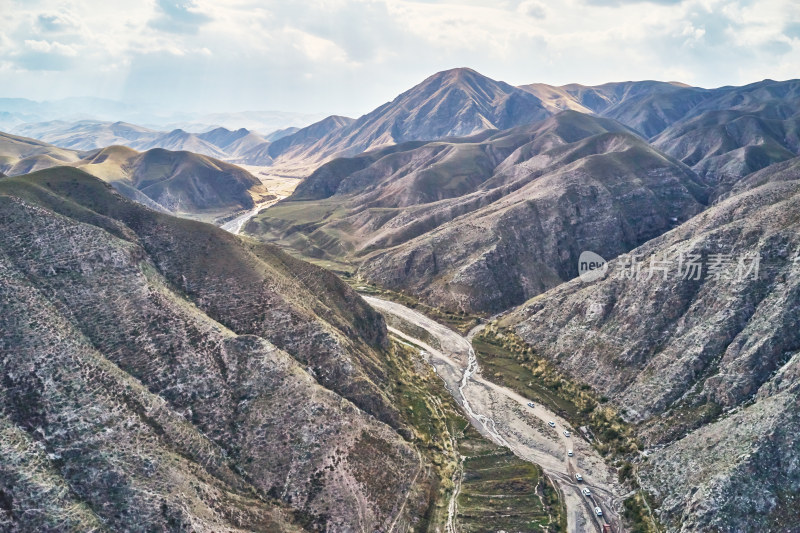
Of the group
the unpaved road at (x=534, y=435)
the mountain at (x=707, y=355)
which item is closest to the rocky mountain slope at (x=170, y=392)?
the unpaved road at (x=534, y=435)

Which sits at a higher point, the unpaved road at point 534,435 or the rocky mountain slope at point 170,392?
the rocky mountain slope at point 170,392

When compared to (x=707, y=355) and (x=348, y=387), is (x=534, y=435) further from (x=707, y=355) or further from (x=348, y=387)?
(x=348, y=387)

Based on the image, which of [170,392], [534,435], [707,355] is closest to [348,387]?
[170,392]

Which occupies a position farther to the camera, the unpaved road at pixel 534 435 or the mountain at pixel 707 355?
the unpaved road at pixel 534 435

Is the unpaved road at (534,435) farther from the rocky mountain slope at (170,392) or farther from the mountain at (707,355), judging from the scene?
the rocky mountain slope at (170,392)

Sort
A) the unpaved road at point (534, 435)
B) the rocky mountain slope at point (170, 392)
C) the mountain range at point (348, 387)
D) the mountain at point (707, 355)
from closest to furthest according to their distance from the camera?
1. the rocky mountain slope at point (170, 392)
2. the mountain range at point (348, 387)
3. the mountain at point (707, 355)
4. the unpaved road at point (534, 435)

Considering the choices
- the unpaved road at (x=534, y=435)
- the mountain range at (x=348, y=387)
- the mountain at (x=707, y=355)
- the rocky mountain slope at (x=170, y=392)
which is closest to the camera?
the rocky mountain slope at (x=170, y=392)

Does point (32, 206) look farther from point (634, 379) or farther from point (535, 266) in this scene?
point (535, 266)
